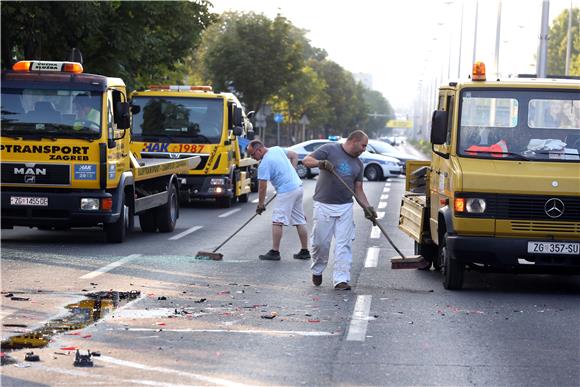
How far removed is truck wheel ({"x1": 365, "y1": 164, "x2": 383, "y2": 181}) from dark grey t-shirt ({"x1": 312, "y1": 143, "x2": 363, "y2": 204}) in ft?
104

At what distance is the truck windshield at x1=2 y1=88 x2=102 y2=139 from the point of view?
1789 cm

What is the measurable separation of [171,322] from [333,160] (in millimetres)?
3454

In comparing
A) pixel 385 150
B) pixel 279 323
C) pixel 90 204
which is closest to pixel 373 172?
pixel 385 150

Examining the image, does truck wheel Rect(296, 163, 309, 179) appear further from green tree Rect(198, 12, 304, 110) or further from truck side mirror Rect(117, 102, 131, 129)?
truck side mirror Rect(117, 102, 131, 129)

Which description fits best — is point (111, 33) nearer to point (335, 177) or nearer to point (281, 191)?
point (281, 191)

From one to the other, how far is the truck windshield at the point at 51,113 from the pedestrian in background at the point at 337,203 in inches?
213

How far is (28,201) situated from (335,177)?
616cm

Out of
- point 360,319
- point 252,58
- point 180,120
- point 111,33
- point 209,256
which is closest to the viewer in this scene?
point 360,319

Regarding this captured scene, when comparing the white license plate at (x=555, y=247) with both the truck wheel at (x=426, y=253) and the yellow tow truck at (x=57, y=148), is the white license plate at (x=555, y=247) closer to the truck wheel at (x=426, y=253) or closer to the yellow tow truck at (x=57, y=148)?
the truck wheel at (x=426, y=253)

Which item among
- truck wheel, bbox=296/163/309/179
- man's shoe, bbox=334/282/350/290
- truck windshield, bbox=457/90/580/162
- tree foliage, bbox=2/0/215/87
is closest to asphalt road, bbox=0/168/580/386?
man's shoe, bbox=334/282/350/290

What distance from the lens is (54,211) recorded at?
18078 mm

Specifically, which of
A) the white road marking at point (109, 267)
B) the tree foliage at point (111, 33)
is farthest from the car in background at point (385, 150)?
the white road marking at point (109, 267)

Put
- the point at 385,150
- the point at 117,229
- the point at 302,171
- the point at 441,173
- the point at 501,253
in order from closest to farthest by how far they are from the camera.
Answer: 1. the point at 501,253
2. the point at 441,173
3. the point at 117,229
4. the point at 302,171
5. the point at 385,150

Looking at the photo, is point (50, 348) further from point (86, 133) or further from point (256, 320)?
point (86, 133)
